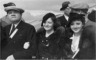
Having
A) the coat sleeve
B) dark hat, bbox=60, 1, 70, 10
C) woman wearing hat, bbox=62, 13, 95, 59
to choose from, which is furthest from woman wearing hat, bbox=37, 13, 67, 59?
dark hat, bbox=60, 1, 70, 10

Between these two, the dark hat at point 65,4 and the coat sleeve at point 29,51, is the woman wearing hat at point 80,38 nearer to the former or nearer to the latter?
the coat sleeve at point 29,51

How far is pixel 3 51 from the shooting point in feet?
13.2

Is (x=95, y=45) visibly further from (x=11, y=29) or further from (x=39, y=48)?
(x=11, y=29)

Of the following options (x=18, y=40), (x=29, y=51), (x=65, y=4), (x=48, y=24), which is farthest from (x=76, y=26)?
(x=65, y=4)

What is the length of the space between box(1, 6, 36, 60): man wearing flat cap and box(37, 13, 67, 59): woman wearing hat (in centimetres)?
15

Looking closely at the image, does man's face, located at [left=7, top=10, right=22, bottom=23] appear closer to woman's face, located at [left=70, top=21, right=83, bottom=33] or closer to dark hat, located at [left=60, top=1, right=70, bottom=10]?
woman's face, located at [left=70, top=21, right=83, bottom=33]

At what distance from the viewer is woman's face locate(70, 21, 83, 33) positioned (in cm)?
374

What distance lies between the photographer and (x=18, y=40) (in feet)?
13.0

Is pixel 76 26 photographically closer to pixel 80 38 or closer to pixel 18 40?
pixel 80 38

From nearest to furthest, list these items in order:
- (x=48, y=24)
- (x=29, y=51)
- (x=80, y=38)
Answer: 1. (x=80, y=38)
2. (x=29, y=51)
3. (x=48, y=24)

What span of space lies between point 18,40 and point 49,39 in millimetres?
551

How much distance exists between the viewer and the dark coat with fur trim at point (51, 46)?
12.8ft

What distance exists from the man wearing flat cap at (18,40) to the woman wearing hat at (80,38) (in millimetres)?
662

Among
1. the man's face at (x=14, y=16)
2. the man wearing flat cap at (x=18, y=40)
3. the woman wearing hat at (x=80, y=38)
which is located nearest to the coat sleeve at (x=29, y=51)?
the man wearing flat cap at (x=18, y=40)
